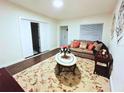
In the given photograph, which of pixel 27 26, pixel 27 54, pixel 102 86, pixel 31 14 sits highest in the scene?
pixel 31 14

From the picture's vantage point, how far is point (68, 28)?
592cm

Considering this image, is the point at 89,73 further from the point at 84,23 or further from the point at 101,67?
the point at 84,23

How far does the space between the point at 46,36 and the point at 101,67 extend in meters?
3.99

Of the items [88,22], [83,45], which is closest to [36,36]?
[83,45]

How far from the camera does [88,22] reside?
16.3ft

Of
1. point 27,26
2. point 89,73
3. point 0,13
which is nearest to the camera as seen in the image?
point 89,73

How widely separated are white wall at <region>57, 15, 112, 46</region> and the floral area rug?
9.18 feet

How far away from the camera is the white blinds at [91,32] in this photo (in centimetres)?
468

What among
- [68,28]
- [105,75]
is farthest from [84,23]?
[105,75]

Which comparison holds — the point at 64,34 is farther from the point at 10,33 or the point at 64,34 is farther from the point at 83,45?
the point at 10,33

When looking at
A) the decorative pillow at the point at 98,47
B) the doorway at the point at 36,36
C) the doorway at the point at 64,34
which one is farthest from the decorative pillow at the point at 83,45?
the doorway at the point at 36,36

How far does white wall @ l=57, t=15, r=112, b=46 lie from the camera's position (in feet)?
14.3

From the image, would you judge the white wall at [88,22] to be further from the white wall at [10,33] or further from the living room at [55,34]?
the white wall at [10,33]

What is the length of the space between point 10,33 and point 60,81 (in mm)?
2882
